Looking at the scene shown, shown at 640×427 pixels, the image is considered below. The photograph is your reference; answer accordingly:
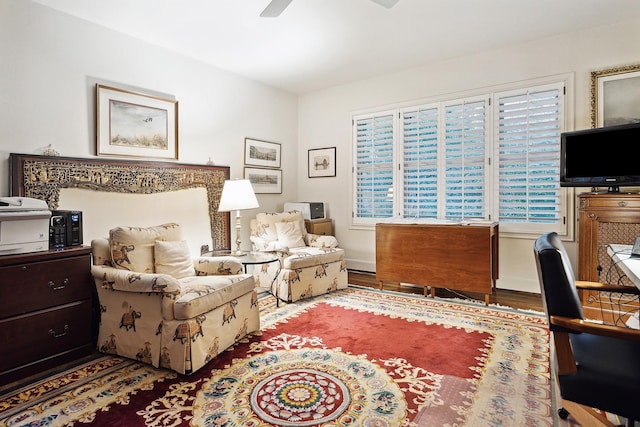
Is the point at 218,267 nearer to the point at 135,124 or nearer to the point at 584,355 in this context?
the point at 135,124

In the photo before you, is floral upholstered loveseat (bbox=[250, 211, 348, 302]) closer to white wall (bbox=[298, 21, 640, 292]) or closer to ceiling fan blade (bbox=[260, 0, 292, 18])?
white wall (bbox=[298, 21, 640, 292])

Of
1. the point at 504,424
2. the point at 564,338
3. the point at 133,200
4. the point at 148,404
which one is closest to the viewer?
the point at 564,338

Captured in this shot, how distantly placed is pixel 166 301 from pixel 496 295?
3.27 meters

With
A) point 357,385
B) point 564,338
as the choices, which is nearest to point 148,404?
point 357,385

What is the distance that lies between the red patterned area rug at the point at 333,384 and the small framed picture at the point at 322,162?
2.76 metres

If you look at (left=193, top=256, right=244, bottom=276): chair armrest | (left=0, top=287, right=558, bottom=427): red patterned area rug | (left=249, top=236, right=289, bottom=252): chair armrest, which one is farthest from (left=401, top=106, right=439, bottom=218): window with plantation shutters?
(left=193, top=256, right=244, bottom=276): chair armrest

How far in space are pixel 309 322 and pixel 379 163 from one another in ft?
8.33

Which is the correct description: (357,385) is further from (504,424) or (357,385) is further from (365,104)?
(365,104)

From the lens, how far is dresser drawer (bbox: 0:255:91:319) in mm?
2191

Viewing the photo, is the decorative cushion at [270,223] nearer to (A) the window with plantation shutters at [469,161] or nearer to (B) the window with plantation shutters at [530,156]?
(A) the window with plantation shutters at [469,161]

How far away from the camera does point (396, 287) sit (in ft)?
14.2

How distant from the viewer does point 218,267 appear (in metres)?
2.96

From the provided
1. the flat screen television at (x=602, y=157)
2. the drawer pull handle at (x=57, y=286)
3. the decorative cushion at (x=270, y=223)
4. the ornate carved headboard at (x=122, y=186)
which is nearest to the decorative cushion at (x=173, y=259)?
the drawer pull handle at (x=57, y=286)

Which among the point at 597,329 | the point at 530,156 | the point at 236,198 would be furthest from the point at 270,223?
the point at 597,329
